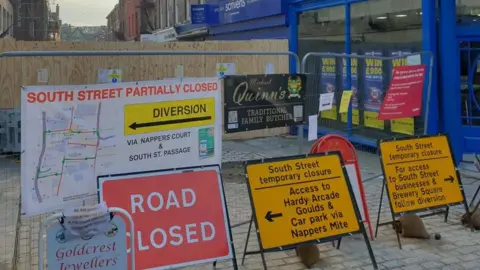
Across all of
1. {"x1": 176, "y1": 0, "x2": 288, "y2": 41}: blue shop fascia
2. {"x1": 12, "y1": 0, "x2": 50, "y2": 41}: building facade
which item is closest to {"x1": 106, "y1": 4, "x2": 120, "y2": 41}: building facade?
{"x1": 12, "y1": 0, "x2": 50, "y2": 41}: building facade

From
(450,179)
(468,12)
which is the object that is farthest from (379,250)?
(468,12)

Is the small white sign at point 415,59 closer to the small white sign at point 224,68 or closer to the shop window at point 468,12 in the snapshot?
the shop window at point 468,12

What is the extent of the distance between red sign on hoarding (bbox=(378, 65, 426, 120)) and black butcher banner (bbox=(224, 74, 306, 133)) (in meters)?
2.16

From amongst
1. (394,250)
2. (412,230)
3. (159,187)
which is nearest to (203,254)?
A: (159,187)

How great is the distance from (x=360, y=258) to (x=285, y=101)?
1.98 meters

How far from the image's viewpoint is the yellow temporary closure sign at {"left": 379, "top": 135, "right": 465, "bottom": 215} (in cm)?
555

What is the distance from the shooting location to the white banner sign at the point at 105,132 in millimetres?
4273

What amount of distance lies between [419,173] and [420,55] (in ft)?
12.5

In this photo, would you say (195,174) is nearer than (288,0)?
Yes

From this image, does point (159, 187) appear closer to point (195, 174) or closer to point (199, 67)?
point (195, 174)

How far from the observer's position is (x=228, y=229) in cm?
446

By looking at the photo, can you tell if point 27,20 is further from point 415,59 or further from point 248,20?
point 415,59

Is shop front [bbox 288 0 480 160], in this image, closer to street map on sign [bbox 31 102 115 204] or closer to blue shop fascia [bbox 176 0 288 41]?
blue shop fascia [bbox 176 0 288 41]

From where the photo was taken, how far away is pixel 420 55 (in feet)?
29.2
